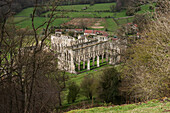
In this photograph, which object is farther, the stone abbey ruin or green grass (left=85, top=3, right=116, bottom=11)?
green grass (left=85, top=3, right=116, bottom=11)

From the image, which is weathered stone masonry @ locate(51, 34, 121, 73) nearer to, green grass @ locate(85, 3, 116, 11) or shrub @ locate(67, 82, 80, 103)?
shrub @ locate(67, 82, 80, 103)

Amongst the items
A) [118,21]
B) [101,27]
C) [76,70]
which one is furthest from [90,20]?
[76,70]

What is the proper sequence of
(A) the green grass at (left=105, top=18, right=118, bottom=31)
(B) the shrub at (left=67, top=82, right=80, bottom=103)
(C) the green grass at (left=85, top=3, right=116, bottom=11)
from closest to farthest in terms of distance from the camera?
(B) the shrub at (left=67, top=82, right=80, bottom=103) < (A) the green grass at (left=105, top=18, right=118, bottom=31) < (C) the green grass at (left=85, top=3, right=116, bottom=11)

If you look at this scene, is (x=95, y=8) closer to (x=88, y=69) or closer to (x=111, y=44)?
(x=111, y=44)

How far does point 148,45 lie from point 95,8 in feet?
350

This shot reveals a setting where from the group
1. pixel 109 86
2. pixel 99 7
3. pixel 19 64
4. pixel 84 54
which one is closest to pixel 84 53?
pixel 84 54

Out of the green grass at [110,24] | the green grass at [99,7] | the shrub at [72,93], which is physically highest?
the green grass at [99,7]

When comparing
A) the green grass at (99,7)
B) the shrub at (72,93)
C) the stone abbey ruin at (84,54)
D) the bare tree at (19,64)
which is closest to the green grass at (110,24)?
the green grass at (99,7)

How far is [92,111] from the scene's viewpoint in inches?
560

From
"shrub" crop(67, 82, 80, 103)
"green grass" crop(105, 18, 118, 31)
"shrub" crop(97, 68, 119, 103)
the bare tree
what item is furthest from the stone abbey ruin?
"green grass" crop(105, 18, 118, 31)

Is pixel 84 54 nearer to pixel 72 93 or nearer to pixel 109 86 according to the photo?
pixel 72 93

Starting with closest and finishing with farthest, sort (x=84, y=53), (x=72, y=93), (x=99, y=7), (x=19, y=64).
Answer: (x=19, y=64) < (x=72, y=93) < (x=84, y=53) < (x=99, y=7)

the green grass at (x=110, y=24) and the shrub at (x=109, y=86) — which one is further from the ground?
the green grass at (x=110, y=24)

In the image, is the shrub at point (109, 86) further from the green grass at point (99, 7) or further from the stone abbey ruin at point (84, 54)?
the green grass at point (99, 7)
